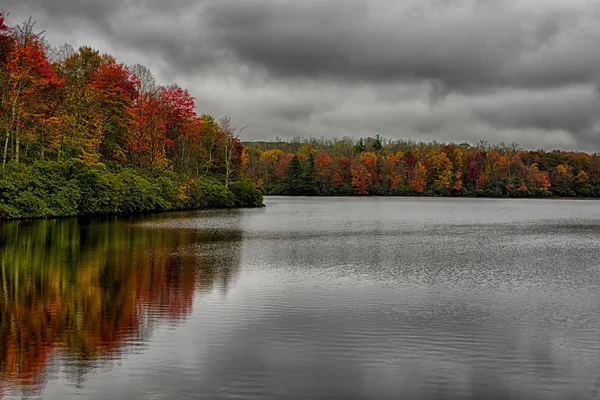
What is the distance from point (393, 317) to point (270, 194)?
116 meters

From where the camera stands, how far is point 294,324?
11242mm

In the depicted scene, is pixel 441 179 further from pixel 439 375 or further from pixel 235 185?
pixel 439 375

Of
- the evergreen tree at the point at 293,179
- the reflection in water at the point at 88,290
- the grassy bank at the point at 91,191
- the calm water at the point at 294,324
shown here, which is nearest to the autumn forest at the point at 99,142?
the grassy bank at the point at 91,191

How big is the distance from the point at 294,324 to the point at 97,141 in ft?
124

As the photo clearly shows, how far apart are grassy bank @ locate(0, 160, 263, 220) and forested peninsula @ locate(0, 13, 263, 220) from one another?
7cm

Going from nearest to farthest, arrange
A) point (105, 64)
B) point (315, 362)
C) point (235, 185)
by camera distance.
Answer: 1. point (315, 362)
2. point (105, 64)
3. point (235, 185)

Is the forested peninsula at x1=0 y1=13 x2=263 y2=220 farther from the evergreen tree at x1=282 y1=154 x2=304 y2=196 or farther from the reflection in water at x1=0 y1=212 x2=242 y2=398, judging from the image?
the evergreen tree at x1=282 y1=154 x2=304 y2=196

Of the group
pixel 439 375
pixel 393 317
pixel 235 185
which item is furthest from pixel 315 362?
pixel 235 185

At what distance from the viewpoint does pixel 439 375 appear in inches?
325

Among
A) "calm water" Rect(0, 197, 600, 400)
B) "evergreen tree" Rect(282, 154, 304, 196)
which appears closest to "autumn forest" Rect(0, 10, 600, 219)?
"calm water" Rect(0, 197, 600, 400)

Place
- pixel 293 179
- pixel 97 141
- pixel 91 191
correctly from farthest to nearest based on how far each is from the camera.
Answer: pixel 293 179, pixel 97 141, pixel 91 191

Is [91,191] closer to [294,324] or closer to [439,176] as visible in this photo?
[294,324]

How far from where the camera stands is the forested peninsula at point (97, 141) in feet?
121

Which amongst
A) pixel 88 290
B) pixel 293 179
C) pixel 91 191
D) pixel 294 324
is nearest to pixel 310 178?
pixel 293 179
